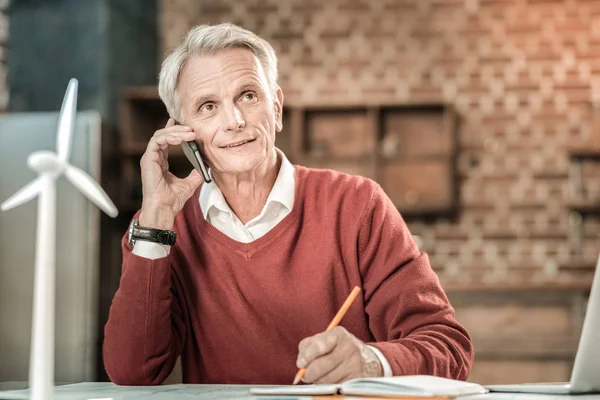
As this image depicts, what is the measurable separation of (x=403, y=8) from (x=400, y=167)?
45.3 inches

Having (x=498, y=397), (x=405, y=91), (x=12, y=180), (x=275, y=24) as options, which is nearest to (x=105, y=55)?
(x=275, y=24)

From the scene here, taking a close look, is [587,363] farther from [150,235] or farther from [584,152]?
[584,152]

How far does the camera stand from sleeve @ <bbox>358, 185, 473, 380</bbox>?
1371 mm

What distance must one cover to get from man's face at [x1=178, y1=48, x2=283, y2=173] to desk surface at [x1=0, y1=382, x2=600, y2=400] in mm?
567

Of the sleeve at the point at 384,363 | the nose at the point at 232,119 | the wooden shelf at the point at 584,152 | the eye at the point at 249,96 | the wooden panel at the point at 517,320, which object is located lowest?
the wooden panel at the point at 517,320

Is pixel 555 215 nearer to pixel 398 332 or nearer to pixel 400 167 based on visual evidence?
pixel 400 167

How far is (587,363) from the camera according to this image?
1.06 metres

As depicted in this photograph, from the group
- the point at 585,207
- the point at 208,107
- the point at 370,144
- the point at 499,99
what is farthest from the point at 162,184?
the point at 499,99

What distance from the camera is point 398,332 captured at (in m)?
1.54

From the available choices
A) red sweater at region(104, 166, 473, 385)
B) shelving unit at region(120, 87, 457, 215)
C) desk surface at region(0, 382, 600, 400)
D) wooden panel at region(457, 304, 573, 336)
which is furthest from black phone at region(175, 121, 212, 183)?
shelving unit at region(120, 87, 457, 215)

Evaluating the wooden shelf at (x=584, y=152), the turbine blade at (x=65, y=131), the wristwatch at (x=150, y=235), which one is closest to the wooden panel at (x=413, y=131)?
the wooden shelf at (x=584, y=152)

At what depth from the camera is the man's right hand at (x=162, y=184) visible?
163 cm

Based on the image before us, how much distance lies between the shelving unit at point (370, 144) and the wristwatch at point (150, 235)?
318cm

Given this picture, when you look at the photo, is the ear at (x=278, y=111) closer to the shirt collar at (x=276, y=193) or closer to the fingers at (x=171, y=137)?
the shirt collar at (x=276, y=193)
